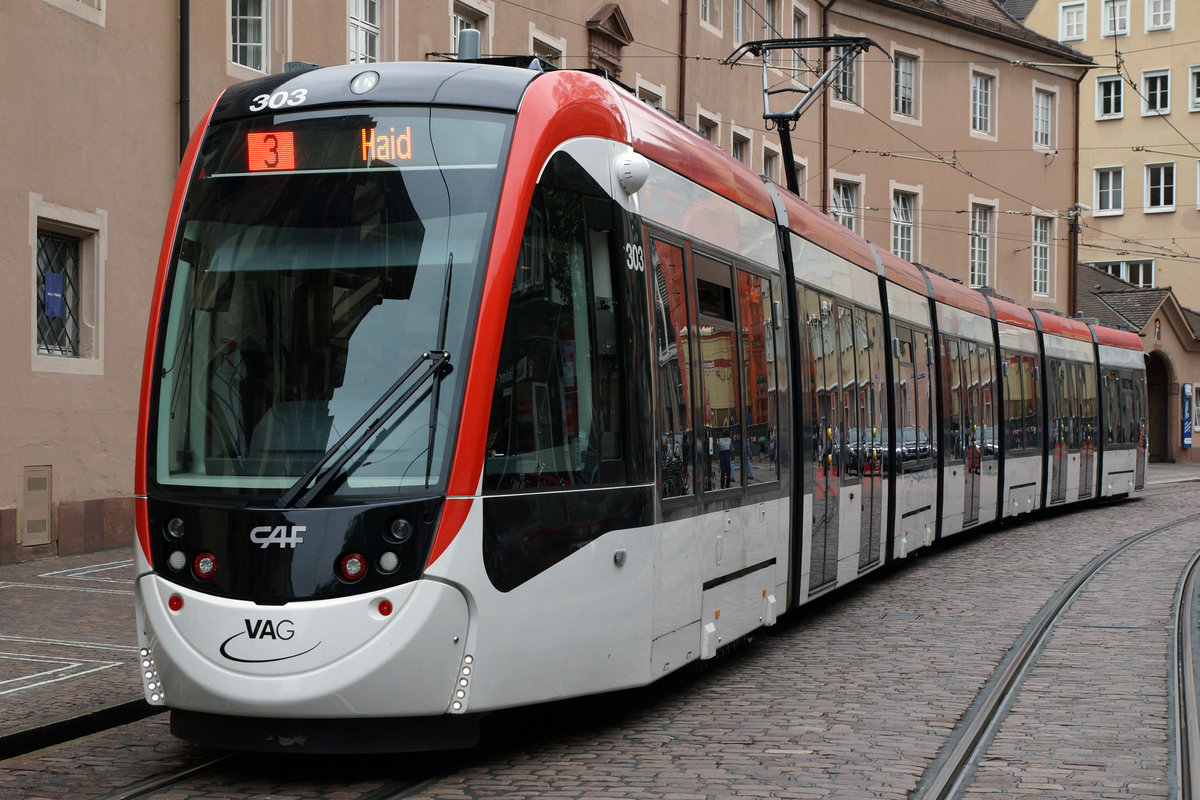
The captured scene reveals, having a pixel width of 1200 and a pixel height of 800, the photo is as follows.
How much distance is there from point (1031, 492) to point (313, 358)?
1824 centimetres

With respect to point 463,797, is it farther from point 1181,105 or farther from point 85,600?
point 1181,105

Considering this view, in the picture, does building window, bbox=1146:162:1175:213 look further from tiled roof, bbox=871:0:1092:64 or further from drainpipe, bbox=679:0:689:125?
drainpipe, bbox=679:0:689:125

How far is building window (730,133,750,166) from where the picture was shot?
33159 mm

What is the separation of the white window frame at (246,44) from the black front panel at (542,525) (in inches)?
464

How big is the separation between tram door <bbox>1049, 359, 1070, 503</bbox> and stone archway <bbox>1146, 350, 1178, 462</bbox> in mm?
29074

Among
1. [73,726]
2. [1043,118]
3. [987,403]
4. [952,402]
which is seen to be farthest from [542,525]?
[1043,118]

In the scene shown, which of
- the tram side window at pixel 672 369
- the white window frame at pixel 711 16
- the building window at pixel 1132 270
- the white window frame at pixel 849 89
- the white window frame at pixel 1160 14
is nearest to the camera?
the tram side window at pixel 672 369

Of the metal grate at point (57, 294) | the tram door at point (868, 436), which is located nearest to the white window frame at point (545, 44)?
the metal grate at point (57, 294)

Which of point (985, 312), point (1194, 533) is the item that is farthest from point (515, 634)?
point (1194, 533)

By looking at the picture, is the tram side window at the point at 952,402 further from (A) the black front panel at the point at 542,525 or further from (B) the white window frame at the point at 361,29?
(A) the black front panel at the point at 542,525

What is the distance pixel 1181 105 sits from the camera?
57.4 m

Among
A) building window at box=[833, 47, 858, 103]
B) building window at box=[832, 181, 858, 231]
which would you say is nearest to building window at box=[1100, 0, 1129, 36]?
building window at box=[833, 47, 858, 103]

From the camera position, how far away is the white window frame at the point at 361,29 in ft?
65.1

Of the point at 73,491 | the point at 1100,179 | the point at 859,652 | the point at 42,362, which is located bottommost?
the point at 859,652
